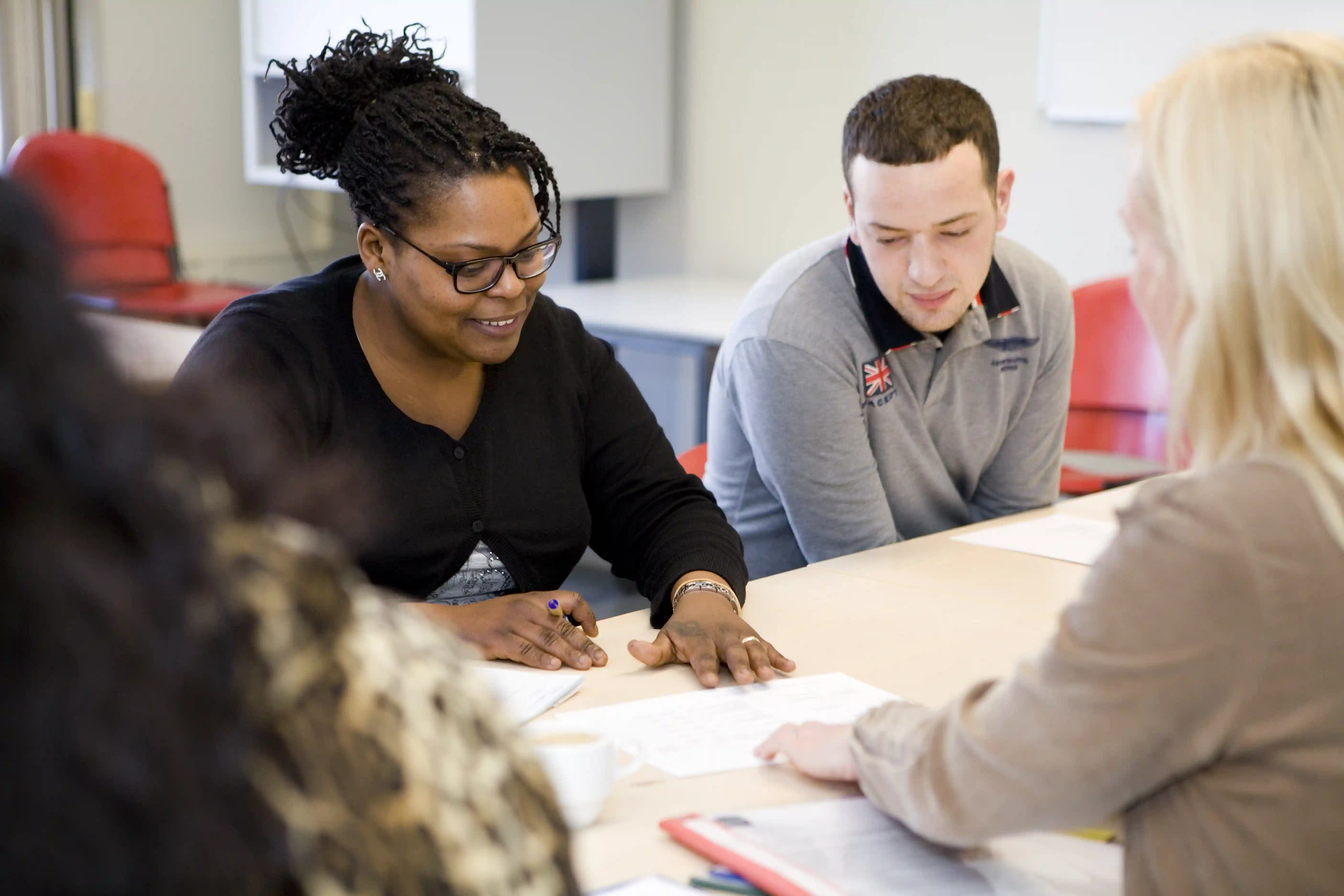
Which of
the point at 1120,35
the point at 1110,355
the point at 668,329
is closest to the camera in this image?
the point at 1110,355

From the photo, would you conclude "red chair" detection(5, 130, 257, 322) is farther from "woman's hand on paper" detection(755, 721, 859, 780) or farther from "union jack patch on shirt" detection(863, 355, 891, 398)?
"woman's hand on paper" detection(755, 721, 859, 780)

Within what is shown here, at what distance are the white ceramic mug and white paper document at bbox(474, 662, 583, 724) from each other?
0.17m

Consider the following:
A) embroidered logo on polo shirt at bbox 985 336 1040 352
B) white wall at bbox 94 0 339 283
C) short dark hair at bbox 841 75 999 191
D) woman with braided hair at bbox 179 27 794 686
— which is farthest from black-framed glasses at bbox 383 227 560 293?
→ white wall at bbox 94 0 339 283

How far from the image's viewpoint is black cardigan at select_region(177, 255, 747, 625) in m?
1.63

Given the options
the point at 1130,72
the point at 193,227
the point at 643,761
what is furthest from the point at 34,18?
the point at 643,761

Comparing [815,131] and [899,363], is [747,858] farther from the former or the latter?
[815,131]

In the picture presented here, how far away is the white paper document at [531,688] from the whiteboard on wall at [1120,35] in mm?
2357

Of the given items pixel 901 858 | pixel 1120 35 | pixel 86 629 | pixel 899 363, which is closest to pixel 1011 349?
pixel 899 363

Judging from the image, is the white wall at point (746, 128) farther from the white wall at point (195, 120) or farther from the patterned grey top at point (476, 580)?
the patterned grey top at point (476, 580)

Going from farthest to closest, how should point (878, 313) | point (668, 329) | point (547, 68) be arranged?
point (547, 68), point (668, 329), point (878, 313)

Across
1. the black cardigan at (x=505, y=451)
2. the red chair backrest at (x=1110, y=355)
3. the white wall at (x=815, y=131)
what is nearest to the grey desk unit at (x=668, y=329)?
the white wall at (x=815, y=131)

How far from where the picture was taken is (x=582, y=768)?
103 cm

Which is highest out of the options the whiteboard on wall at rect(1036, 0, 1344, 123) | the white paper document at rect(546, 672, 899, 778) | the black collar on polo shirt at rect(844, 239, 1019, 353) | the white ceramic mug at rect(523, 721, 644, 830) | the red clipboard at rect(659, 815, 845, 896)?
the whiteboard on wall at rect(1036, 0, 1344, 123)

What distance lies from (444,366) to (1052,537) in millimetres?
930
